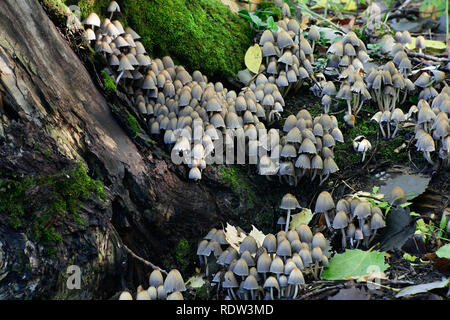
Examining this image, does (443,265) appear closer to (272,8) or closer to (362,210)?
(362,210)

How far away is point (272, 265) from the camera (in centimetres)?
285

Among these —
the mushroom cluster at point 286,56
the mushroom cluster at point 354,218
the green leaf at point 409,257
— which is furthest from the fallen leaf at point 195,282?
the mushroom cluster at point 286,56

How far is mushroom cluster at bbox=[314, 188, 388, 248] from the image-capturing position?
10.5 feet

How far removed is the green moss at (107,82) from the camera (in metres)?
3.45

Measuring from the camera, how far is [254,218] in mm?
3727

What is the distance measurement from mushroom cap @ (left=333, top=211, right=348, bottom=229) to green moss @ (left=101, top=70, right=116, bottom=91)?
170 centimetres

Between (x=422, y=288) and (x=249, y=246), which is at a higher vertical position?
(x=249, y=246)

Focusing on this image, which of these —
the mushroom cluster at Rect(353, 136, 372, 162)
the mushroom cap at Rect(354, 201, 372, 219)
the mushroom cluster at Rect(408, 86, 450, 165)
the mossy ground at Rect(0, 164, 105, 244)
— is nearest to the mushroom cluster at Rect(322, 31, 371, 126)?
the mushroom cluster at Rect(353, 136, 372, 162)

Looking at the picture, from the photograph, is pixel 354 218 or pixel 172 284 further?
pixel 354 218

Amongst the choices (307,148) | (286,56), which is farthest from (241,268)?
(286,56)

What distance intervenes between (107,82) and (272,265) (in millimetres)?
1638
